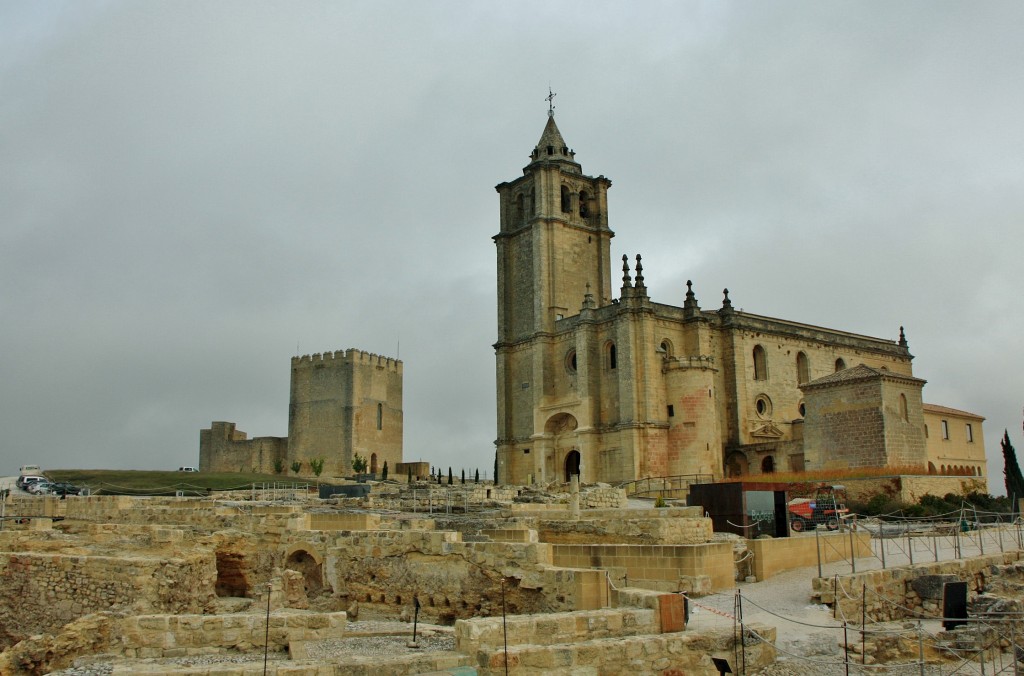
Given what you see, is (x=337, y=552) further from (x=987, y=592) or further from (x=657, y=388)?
(x=657, y=388)

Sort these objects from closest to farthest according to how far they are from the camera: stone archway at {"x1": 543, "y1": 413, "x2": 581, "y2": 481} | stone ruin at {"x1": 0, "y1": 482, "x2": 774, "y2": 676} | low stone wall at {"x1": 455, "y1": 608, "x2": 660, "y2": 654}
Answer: low stone wall at {"x1": 455, "y1": 608, "x2": 660, "y2": 654} → stone ruin at {"x1": 0, "y1": 482, "x2": 774, "y2": 676} → stone archway at {"x1": 543, "y1": 413, "x2": 581, "y2": 481}

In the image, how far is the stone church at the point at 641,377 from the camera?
38.4m

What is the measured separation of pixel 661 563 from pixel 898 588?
4.57 meters

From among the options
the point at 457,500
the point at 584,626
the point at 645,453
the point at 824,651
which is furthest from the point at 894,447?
the point at 584,626

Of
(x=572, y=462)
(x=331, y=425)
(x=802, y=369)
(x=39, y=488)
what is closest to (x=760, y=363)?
(x=802, y=369)

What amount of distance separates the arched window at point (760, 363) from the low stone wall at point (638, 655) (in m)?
38.6

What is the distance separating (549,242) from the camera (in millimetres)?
47781

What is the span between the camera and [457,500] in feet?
86.6

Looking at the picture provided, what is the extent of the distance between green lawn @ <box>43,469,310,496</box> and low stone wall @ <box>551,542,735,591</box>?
2442cm

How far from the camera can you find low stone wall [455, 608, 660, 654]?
9.33 metres

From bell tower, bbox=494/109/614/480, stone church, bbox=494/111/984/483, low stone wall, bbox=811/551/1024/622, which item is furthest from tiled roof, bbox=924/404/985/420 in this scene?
low stone wall, bbox=811/551/1024/622

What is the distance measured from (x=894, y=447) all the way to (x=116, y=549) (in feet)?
101

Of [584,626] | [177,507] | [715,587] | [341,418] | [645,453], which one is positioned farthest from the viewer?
[341,418]

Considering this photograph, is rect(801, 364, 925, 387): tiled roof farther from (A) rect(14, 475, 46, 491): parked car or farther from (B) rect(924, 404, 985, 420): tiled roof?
(A) rect(14, 475, 46, 491): parked car
